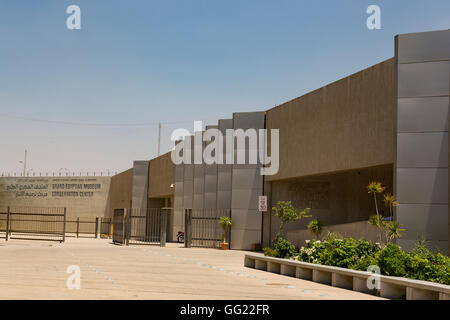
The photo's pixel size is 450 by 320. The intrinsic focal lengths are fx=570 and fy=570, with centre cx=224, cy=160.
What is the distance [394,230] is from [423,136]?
4.08 metres

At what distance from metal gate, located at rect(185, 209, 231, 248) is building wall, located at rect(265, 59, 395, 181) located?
5578mm

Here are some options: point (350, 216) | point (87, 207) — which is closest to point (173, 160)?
point (350, 216)

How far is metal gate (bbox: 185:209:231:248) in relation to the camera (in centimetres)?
3825

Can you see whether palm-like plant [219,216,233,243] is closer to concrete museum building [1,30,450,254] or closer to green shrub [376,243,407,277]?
concrete museum building [1,30,450,254]

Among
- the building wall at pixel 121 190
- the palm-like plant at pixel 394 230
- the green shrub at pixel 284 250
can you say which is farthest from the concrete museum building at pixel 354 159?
the building wall at pixel 121 190

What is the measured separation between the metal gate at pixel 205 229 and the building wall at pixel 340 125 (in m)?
5.58

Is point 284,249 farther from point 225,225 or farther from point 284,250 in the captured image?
point 225,225

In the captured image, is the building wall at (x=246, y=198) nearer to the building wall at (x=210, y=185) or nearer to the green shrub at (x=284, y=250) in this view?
the building wall at (x=210, y=185)

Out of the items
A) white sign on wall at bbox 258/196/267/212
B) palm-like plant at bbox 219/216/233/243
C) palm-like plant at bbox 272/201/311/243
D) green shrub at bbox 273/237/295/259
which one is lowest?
green shrub at bbox 273/237/295/259

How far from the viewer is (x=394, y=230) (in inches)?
854

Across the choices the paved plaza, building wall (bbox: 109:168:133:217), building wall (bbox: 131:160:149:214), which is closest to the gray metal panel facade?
building wall (bbox: 131:160:149:214)

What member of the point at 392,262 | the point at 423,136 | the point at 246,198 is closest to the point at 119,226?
the point at 246,198

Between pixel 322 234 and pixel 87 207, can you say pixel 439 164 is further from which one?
pixel 87 207
